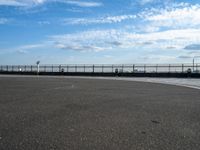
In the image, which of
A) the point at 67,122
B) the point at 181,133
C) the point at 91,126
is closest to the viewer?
the point at 181,133

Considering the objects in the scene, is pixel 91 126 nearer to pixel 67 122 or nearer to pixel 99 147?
pixel 67 122

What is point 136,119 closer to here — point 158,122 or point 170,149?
point 158,122

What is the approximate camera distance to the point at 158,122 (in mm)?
7801

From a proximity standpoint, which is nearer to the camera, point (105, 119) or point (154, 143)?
point (154, 143)

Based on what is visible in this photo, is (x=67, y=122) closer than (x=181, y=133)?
No

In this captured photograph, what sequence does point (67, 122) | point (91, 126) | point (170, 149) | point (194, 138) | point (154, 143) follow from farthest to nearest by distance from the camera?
point (67, 122) → point (91, 126) → point (194, 138) → point (154, 143) → point (170, 149)

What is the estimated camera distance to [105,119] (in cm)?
815

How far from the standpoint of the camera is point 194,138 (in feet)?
20.3

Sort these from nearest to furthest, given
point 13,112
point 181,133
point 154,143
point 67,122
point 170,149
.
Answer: point 170,149
point 154,143
point 181,133
point 67,122
point 13,112

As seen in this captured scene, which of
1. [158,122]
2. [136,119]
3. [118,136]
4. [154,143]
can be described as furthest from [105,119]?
[154,143]

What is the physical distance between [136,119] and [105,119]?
0.82 metres

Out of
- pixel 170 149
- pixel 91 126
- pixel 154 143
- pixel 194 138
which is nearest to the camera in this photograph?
pixel 170 149

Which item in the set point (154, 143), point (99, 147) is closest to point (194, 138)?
point (154, 143)

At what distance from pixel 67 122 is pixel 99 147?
2.38 metres
